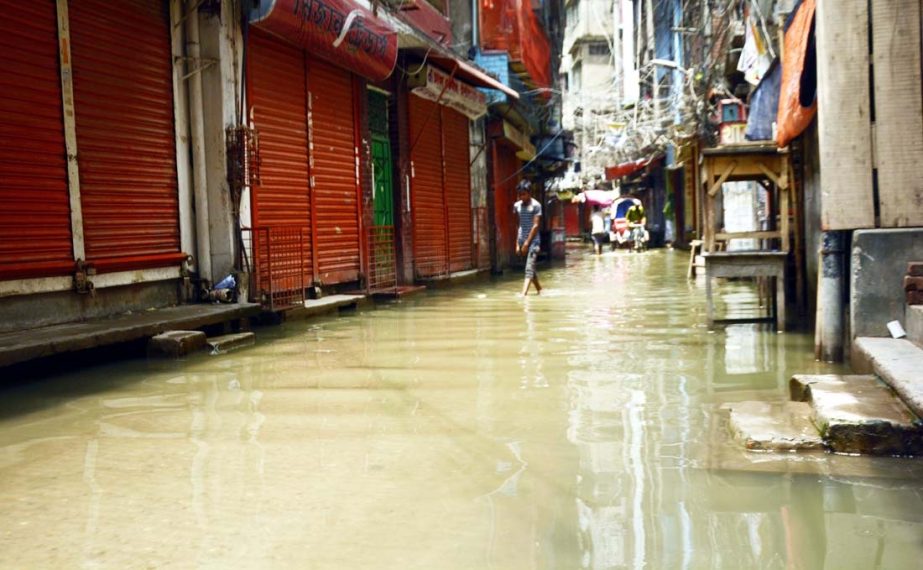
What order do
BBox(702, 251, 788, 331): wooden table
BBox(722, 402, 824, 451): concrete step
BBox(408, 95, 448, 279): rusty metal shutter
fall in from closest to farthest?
BBox(722, 402, 824, 451): concrete step
BBox(702, 251, 788, 331): wooden table
BBox(408, 95, 448, 279): rusty metal shutter

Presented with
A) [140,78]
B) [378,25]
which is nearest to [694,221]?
[378,25]

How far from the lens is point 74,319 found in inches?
309

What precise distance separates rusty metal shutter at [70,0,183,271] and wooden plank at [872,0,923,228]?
6814mm

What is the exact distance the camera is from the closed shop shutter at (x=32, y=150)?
7.19 m

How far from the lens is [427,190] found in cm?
1711

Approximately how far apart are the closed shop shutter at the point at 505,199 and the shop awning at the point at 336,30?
10443 mm

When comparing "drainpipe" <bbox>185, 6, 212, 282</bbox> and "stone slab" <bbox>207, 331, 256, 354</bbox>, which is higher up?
"drainpipe" <bbox>185, 6, 212, 282</bbox>

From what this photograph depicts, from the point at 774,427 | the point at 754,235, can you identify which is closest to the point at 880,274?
→ the point at 774,427

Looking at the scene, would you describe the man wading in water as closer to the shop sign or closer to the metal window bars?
the shop sign

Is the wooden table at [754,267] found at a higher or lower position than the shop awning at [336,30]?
lower

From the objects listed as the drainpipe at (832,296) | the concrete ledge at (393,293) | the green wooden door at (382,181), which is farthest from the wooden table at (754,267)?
the green wooden door at (382,181)

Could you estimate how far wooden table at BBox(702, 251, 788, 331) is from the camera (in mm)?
8434

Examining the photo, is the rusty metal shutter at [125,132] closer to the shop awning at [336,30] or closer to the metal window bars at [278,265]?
the metal window bars at [278,265]

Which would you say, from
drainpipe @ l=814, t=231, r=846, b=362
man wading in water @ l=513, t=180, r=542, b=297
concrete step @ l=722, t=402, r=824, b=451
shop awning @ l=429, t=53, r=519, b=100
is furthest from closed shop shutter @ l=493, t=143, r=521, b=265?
concrete step @ l=722, t=402, r=824, b=451
